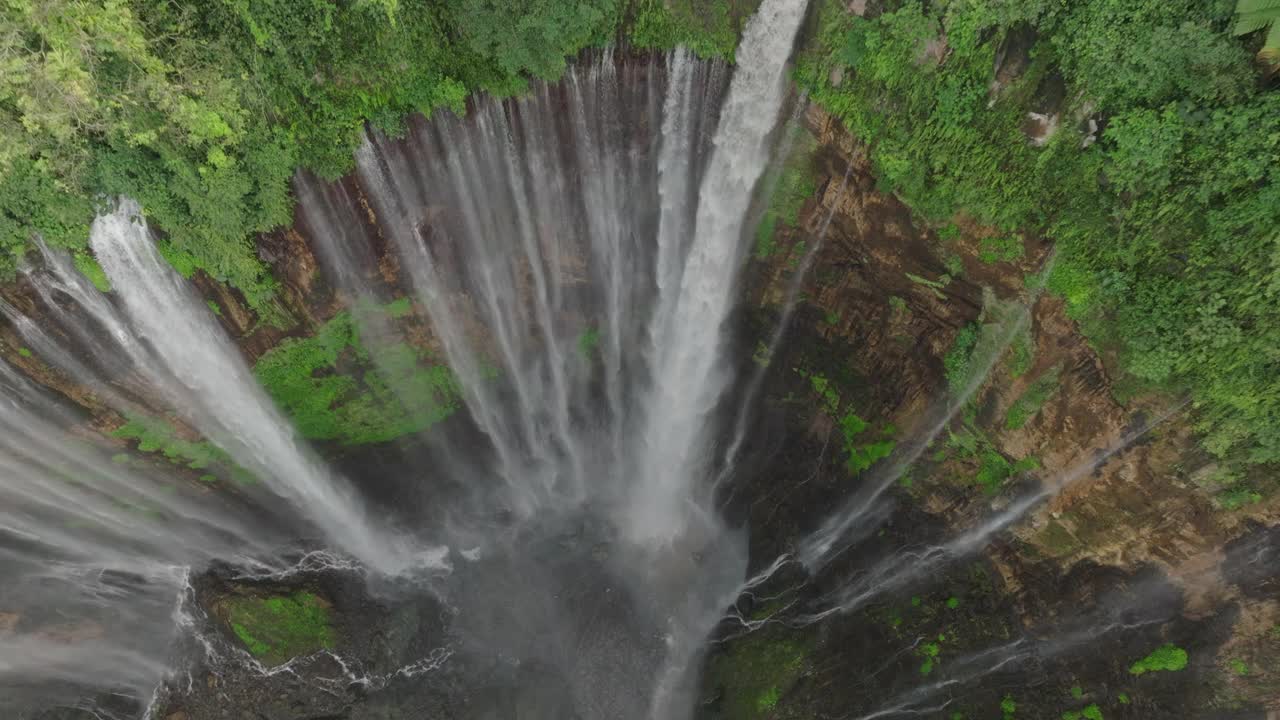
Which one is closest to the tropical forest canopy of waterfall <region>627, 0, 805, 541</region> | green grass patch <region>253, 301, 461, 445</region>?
waterfall <region>627, 0, 805, 541</region>

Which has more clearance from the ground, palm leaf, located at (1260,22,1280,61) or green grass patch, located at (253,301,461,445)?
palm leaf, located at (1260,22,1280,61)

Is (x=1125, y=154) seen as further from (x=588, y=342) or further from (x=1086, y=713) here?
(x=588, y=342)

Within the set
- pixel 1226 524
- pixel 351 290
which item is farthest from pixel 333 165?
pixel 1226 524

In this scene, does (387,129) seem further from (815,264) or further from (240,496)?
(240,496)

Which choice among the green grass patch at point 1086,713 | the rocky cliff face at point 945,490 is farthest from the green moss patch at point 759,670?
the green grass patch at point 1086,713

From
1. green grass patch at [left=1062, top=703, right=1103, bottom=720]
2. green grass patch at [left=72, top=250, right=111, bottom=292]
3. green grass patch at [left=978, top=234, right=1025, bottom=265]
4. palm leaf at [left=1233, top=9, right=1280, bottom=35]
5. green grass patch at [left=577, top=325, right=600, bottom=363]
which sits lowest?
green grass patch at [left=1062, top=703, right=1103, bottom=720]

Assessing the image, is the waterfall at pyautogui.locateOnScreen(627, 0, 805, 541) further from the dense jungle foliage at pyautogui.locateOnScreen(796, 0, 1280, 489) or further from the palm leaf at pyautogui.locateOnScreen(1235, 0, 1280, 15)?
the palm leaf at pyautogui.locateOnScreen(1235, 0, 1280, 15)
